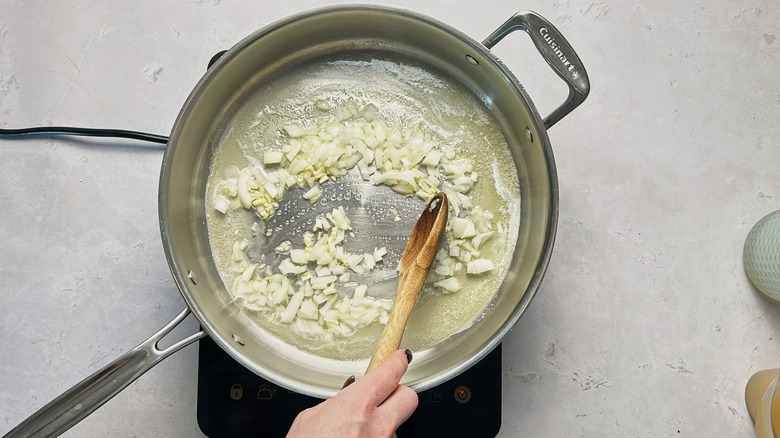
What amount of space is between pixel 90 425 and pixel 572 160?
1.06 meters

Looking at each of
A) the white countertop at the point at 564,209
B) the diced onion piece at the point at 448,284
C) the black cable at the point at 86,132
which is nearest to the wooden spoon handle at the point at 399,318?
the diced onion piece at the point at 448,284

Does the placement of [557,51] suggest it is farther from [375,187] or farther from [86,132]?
[86,132]

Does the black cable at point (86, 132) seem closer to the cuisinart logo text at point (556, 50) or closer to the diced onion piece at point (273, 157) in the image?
the diced onion piece at point (273, 157)

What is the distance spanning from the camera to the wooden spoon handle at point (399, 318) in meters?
0.83

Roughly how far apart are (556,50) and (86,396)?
2.86ft

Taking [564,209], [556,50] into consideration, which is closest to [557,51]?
[556,50]

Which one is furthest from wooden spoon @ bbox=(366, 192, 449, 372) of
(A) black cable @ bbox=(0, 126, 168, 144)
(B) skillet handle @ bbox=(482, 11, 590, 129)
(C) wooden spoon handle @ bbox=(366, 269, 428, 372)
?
(A) black cable @ bbox=(0, 126, 168, 144)

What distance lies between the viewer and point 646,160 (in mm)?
1092

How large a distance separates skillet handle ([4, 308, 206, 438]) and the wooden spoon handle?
0.29 m

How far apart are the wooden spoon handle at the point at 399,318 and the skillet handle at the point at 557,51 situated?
1.09 ft

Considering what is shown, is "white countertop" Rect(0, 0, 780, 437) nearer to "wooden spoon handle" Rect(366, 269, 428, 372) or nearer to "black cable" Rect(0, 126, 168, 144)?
"black cable" Rect(0, 126, 168, 144)

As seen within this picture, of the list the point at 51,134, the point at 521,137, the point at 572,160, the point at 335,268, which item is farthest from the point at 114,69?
the point at 572,160

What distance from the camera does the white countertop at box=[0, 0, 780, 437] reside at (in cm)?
105

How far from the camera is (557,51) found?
88 cm
